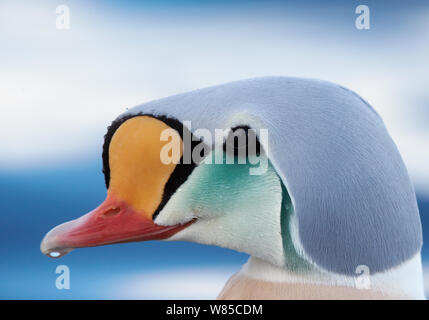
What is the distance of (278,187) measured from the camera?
1.08 metres

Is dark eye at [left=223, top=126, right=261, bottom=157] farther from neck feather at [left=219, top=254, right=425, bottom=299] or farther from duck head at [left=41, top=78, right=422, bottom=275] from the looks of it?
neck feather at [left=219, top=254, right=425, bottom=299]

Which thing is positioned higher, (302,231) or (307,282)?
(302,231)

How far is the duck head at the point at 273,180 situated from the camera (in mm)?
1057

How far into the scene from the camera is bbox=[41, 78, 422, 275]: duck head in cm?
106

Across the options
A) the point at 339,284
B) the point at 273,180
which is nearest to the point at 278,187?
the point at 273,180

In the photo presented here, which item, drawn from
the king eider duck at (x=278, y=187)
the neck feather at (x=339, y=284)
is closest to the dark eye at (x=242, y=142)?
the king eider duck at (x=278, y=187)

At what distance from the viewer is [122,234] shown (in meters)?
1.16

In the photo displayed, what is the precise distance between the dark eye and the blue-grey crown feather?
22 mm

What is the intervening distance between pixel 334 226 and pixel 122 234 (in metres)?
0.39

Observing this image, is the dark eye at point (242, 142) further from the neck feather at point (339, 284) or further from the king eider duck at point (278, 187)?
the neck feather at point (339, 284)

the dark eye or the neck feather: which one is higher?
the dark eye

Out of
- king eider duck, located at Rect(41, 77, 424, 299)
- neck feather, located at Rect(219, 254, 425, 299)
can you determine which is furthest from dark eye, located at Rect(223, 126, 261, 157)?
neck feather, located at Rect(219, 254, 425, 299)
